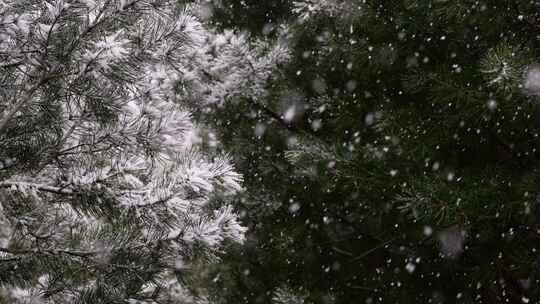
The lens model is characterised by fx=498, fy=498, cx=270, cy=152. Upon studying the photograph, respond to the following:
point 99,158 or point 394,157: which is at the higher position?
point 99,158

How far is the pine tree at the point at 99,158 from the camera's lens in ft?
7.64

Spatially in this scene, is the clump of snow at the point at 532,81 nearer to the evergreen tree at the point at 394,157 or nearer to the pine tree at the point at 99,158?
the evergreen tree at the point at 394,157

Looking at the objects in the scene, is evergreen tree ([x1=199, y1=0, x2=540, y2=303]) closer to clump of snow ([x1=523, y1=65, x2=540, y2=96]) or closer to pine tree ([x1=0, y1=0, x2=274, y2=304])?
clump of snow ([x1=523, y1=65, x2=540, y2=96])

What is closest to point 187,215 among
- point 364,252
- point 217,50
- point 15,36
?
point 15,36

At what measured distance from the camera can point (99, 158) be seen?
2.65m

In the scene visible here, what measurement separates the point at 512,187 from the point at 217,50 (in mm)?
3174

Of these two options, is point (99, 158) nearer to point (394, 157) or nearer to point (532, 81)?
point (394, 157)

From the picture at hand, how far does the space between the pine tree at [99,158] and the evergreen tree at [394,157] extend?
3.90 feet

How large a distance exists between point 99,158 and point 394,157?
198 centimetres

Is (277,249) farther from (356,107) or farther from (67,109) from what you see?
(67,109)

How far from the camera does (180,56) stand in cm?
280

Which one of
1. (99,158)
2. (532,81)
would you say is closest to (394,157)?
(532,81)

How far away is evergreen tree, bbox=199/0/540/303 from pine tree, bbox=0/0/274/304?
1.19 m

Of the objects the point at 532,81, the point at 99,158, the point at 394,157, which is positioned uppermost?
the point at 532,81
